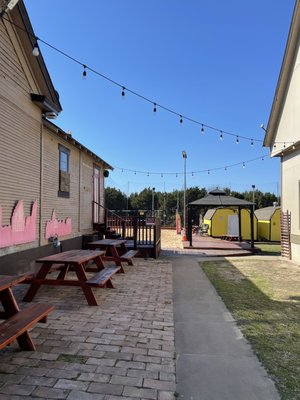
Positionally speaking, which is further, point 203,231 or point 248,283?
point 203,231

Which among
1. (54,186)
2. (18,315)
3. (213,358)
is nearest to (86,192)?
(54,186)

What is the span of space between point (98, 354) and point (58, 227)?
6413mm

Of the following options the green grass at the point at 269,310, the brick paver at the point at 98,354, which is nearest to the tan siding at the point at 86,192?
the green grass at the point at 269,310

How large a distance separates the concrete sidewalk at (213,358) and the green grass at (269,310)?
133 millimetres

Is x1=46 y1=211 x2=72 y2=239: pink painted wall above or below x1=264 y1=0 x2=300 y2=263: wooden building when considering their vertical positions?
below

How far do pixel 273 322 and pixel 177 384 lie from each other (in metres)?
2.40

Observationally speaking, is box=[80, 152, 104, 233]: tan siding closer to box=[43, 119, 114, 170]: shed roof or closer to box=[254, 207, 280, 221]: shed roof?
box=[43, 119, 114, 170]: shed roof

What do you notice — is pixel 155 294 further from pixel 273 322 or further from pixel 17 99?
pixel 17 99

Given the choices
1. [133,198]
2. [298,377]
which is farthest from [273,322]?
[133,198]

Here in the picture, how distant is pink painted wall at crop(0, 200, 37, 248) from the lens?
6643 millimetres

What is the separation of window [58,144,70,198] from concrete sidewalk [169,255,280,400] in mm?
5181

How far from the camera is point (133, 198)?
59.6 meters

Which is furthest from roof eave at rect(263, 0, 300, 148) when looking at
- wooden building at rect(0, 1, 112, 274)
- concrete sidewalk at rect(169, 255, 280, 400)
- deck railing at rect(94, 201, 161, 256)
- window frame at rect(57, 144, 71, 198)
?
concrete sidewalk at rect(169, 255, 280, 400)

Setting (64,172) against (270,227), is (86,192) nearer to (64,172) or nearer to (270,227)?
(64,172)
